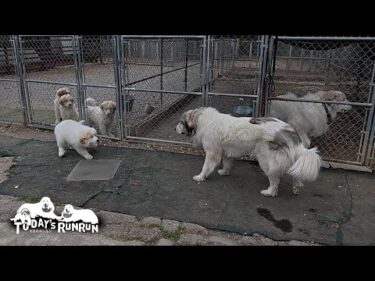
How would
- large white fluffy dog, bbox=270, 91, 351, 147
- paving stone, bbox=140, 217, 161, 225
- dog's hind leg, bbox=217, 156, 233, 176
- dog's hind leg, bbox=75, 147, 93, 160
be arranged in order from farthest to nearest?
large white fluffy dog, bbox=270, 91, 351, 147
dog's hind leg, bbox=75, 147, 93, 160
dog's hind leg, bbox=217, 156, 233, 176
paving stone, bbox=140, 217, 161, 225

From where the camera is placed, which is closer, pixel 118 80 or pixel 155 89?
pixel 118 80

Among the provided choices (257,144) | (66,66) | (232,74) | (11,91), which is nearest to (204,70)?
(257,144)

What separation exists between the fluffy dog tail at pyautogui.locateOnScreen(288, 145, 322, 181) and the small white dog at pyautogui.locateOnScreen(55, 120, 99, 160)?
10.8ft

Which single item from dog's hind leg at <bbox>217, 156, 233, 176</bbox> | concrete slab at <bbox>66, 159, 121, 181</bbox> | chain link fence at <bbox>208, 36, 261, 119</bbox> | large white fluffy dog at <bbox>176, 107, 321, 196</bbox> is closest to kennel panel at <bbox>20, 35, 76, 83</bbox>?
concrete slab at <bbox>66, 159, 121, 181</bbox>

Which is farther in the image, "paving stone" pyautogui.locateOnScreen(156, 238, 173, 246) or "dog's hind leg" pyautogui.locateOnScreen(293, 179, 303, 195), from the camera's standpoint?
"dog's hind leg" pyautogui.locateOnScreen(293, 179, 303, 195)

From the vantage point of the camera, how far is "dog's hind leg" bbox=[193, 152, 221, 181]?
4.71 m

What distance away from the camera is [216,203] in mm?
4270

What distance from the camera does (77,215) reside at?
396cm

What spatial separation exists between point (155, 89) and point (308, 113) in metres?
4.53

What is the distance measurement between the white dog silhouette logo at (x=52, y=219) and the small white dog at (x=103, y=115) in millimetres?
2571

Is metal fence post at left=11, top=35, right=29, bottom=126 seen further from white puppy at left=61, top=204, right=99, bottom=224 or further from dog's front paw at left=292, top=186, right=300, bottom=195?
dog's front paw at left=292, top=186, right=300, bottom=195

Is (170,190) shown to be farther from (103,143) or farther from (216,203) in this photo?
(103,143)

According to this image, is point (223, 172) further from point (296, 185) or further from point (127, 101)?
point (127, 101)

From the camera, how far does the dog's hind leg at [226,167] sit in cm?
504
